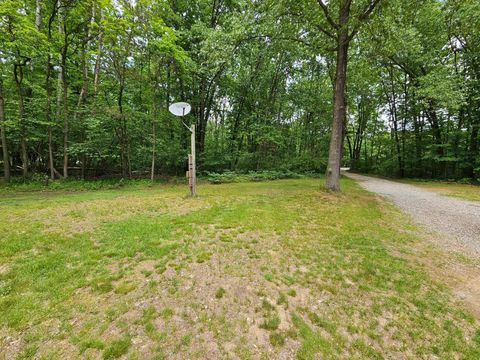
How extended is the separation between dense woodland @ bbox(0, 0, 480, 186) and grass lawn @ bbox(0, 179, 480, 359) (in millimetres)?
5757

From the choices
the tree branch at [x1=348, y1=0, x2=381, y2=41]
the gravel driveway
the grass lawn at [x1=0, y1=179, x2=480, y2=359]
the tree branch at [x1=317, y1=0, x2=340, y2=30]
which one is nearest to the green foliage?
the gravel driveway

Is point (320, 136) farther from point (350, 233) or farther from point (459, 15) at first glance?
point (350, 233)

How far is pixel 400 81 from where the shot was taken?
692 inches

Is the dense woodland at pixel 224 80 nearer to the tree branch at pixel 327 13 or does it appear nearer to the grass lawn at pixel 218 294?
the tree branch at pixel 327 13

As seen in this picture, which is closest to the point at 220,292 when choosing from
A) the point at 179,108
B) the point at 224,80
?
the point at 179,108

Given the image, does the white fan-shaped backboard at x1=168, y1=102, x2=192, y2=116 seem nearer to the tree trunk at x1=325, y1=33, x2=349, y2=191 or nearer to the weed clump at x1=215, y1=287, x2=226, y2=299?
the tree trunk at x1=325, y1=33, x2=349, y2=191

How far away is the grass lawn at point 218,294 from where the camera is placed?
194cm

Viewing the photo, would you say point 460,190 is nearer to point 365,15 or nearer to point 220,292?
point 365,15

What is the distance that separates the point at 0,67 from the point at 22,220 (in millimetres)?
9084

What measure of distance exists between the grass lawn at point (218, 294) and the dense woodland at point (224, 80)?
5.76 meters

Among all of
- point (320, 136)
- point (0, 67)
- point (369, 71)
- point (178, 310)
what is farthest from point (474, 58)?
point (0, 67)

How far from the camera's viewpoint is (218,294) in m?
2.54

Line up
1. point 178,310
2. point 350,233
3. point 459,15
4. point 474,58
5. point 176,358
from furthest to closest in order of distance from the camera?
point 474,58 → point 459,15 → point 350,233 → point 178,310 → point 176,358

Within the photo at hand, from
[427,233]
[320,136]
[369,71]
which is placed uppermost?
[369,71]
